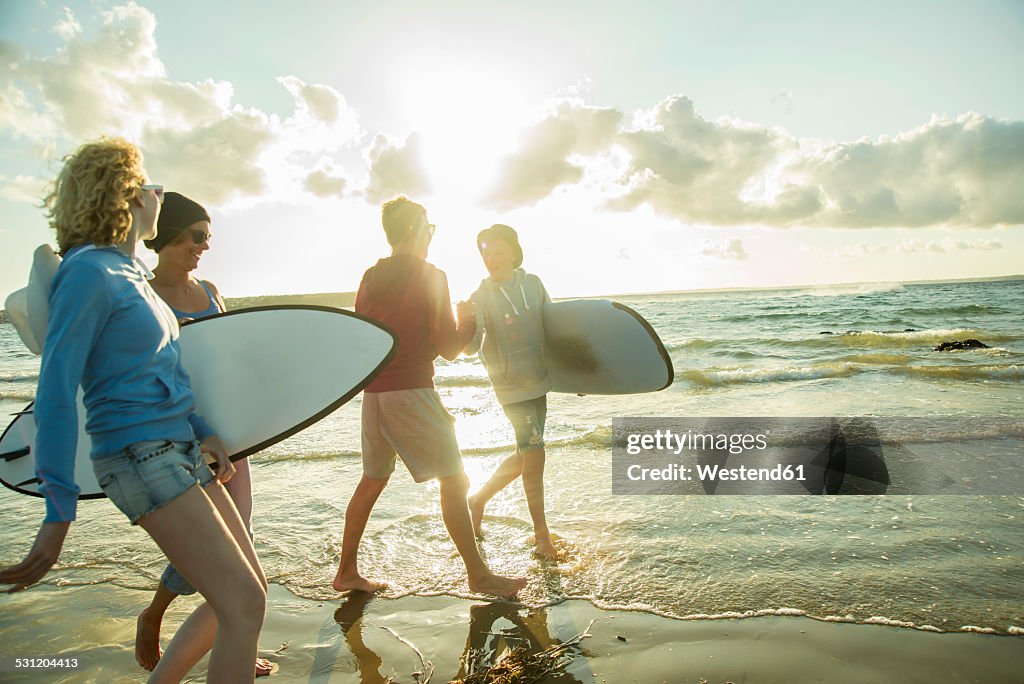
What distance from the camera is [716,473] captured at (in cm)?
488

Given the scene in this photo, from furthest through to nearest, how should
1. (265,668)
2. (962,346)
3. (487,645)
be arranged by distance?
(962,346) < (487,645) < (265,668)

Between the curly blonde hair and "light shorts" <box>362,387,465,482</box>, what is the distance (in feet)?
4.64

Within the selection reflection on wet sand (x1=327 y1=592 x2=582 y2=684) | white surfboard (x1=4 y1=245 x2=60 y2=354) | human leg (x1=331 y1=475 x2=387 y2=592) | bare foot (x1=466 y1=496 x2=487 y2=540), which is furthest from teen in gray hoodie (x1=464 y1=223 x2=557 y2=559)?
white surfboard (x1=4 y1=245 x2=60 y2=354)

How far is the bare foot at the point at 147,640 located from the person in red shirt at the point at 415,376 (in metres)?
1.06

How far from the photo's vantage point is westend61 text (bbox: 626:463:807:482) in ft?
15.4

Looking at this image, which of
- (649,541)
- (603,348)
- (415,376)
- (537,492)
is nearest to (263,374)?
(415,376)

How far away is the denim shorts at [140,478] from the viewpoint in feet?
4.85

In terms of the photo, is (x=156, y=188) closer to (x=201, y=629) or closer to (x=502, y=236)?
(x=201, y=629)

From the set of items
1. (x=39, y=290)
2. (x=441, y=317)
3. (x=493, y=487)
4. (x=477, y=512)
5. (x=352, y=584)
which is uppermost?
(x=39, y=290)

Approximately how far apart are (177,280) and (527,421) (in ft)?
6.09

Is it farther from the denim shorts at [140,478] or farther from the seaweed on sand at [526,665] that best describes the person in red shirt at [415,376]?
the denim shorts at [140,478]

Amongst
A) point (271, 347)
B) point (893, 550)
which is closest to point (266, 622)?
point (271, 347)

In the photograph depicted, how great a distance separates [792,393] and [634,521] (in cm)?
611

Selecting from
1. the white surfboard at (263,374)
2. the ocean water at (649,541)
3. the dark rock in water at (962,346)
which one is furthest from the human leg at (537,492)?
the dark rock in water at (962,346)
